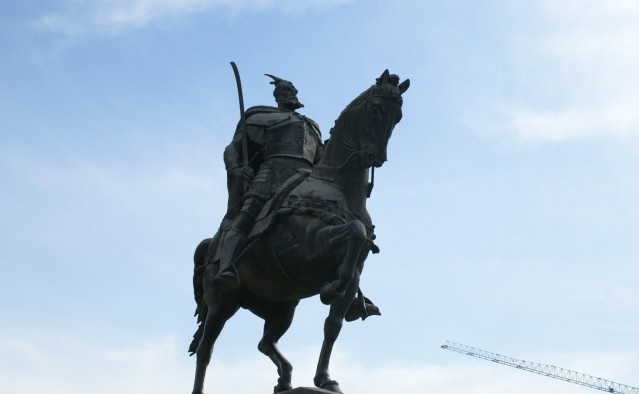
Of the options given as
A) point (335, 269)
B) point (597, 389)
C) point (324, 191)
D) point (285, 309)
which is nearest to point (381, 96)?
point (324, 191)

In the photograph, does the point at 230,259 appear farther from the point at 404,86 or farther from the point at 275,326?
the point at 404,86

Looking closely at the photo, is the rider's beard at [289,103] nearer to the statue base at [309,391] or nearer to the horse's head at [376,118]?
the horse's head at [376,118]

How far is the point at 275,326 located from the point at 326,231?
2187 millimetres

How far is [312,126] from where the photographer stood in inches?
506

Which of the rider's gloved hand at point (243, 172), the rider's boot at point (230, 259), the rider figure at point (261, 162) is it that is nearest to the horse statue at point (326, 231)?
the rider's boot at point (230, 259)

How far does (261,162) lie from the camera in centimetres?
1275

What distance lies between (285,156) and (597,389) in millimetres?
82767

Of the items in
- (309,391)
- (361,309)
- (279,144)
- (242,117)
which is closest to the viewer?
(309,391)

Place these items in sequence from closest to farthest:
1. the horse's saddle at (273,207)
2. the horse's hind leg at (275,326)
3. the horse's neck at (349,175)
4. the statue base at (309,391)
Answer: the statue base at (309,391) < the horse's neck at (349,175) < the horse's saddle at (273,207) < the horse's hind leg at (275,326)

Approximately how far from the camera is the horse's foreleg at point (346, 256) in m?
10.2

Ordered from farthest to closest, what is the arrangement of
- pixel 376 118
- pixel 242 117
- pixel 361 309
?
pixel 242 117, pixel 361 309, pixel 376 118

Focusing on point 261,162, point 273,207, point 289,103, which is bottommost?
point 273,207

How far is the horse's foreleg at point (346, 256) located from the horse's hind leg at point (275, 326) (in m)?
1.93

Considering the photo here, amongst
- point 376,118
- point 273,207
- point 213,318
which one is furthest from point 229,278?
point 376,118
